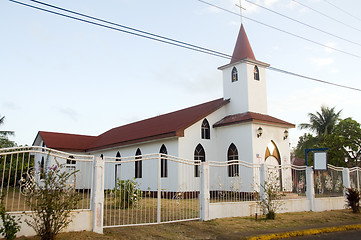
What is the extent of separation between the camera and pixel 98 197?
29.6ft

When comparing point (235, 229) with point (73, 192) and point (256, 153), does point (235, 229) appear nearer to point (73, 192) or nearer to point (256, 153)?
point (73, 192)

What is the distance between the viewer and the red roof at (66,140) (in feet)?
95.7

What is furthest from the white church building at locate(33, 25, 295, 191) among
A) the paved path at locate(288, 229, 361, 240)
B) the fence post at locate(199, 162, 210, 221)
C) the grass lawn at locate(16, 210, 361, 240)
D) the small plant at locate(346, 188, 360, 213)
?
the paved path at locate(288, 229, 361, 240)

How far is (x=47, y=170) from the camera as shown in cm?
851

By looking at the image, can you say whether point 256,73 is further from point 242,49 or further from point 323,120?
point 323,120

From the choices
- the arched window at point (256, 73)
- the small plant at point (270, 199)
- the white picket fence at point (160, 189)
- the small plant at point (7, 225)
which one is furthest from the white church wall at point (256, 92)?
the small plant at point (7, 225)

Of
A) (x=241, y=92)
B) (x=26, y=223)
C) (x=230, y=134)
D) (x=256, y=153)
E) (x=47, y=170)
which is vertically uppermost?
(x=241, y=92)

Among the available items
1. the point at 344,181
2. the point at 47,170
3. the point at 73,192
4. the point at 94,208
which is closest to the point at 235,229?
the point at 94,208

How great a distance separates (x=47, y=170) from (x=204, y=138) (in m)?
12.8

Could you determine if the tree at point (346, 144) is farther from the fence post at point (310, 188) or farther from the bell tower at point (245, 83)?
the fence post at point (310, 188)

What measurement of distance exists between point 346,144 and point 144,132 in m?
15.9

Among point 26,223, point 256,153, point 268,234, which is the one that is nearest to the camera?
point 26,223

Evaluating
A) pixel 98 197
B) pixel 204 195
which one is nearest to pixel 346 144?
pixel 204 195

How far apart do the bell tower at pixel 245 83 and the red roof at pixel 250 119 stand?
1.76ft
